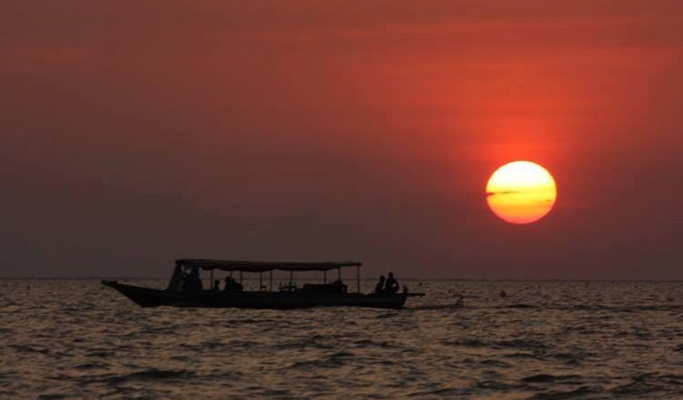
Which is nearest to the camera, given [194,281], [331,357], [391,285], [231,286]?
[331,357]

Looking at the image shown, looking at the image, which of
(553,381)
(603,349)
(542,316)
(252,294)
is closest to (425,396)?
(553,381)

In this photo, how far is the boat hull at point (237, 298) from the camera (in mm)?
69312

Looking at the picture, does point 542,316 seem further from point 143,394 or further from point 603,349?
point 143,394

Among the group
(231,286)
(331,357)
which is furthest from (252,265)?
(331,357)

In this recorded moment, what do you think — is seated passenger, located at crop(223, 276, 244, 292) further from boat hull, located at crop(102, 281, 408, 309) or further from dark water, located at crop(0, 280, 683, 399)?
dark water, located at crop(0, 280, 683, 399)

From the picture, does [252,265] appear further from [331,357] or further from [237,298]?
[331,357]

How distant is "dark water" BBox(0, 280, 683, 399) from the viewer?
34094 mm

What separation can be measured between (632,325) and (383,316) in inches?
589

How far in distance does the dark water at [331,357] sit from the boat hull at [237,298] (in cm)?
85

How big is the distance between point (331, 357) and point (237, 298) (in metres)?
26.8

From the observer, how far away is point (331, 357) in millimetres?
43625

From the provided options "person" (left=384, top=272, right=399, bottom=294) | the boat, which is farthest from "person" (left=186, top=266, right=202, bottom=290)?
"person" (left=384, top=272, right=399, bottom=294)

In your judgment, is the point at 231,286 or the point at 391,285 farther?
the point at 391,285

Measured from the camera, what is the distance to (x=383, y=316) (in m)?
71.6
